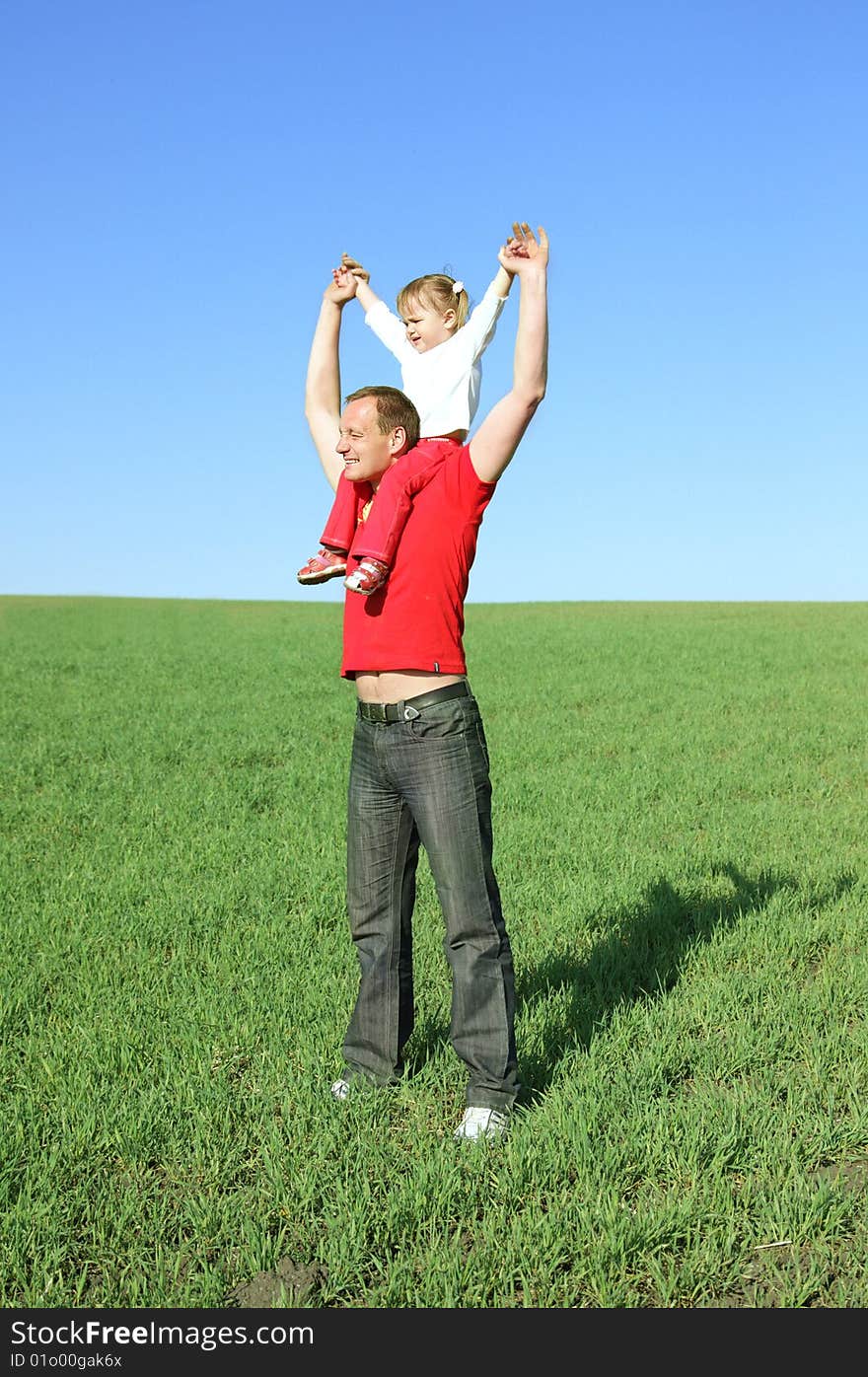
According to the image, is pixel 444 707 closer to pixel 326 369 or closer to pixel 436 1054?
pixel 326 369

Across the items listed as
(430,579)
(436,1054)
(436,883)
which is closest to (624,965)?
(436,1054)

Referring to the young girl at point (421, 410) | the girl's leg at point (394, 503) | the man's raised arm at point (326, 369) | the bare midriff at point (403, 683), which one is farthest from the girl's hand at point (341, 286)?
the bare midriff at point (403, 683)

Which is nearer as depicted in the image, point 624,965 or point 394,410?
point 394,410

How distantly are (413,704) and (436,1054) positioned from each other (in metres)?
1.86

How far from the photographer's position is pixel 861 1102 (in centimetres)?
481

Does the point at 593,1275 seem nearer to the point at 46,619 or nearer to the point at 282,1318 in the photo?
the point at 282,1318

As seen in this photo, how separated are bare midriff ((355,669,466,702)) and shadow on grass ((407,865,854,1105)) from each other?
1763 millimetres

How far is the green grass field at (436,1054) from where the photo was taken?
3.71 m

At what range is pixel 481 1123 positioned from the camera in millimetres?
4352

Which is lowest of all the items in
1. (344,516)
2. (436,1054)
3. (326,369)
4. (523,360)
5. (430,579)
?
(436,1054)

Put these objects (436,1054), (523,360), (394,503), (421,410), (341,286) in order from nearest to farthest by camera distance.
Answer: (523,360), (394,503), (421,410), (341,286), (436,1054)

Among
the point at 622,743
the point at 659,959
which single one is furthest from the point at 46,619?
the point at 659,959

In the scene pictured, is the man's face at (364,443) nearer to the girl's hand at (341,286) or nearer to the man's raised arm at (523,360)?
the man's raised arm at (523,360)

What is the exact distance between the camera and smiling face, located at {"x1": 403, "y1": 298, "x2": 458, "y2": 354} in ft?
14.1
